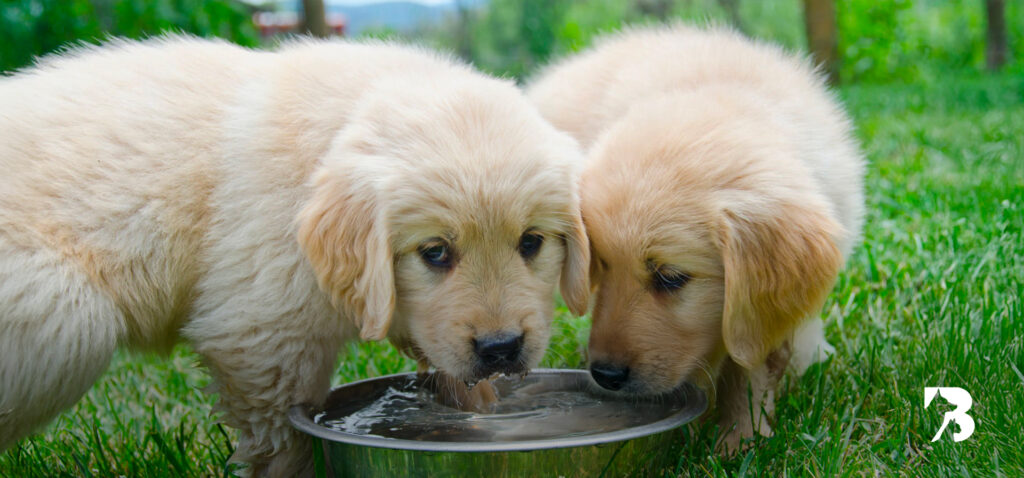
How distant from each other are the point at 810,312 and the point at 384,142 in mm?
1288

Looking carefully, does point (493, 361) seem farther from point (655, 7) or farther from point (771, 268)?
point (655, 7)

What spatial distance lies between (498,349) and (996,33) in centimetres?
1351

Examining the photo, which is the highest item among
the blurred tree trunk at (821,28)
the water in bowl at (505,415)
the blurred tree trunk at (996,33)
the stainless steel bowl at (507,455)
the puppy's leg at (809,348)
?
the stainless steel bowl at (507,455)

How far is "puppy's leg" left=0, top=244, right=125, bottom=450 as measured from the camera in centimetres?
239

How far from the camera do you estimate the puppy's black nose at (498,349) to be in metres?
2.44

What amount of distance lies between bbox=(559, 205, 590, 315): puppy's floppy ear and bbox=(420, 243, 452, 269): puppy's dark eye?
36 cm

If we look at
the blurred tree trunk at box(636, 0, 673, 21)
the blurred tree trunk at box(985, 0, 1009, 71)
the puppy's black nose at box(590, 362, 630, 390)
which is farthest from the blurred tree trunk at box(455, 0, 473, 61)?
the puppy's black nose at box(590, 362, 630, 390)

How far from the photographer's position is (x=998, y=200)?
4.39m

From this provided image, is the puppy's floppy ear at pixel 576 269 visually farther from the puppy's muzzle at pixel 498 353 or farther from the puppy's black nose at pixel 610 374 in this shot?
the puppy's muzzle at pixel 498 353

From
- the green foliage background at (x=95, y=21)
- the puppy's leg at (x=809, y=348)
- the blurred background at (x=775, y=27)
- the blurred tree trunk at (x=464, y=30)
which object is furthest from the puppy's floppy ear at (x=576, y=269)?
the blurred tree trunk at (x=464, y=30)

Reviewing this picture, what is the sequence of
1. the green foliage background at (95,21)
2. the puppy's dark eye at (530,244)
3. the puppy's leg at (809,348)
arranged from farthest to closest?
→ the green foliage background at (95,21)
the puppy's leg at (809,348)
the puppy's dark eye at (530,244)

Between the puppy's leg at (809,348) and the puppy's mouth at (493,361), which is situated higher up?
the puppy's mouth at (493,361)

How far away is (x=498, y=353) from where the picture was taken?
2455 millimetres

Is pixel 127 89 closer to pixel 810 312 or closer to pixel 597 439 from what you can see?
pixel 597 439
